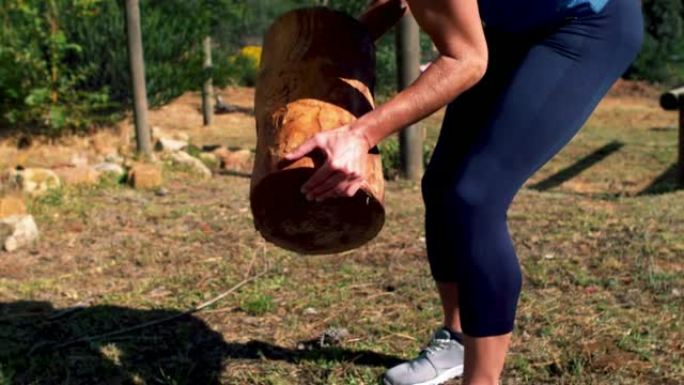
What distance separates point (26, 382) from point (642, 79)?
50.5ft

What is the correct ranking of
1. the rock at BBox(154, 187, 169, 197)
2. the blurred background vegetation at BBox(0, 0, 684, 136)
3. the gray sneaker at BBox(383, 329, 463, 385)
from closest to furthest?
the gray sneaker at BBox(383, 329, 463, 385)
the rock at BBox(154, 187, 169, 197)
the blurred background vegetation at BBox(0, 0, 684, 136)

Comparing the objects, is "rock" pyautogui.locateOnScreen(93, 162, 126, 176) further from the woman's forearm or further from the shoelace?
the woman's forearm

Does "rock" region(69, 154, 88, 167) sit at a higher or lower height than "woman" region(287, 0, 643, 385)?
lower

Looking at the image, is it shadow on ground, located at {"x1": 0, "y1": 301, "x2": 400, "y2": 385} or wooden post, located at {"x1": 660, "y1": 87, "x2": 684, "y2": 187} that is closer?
shadow on ground, located at {"x1": 0, "y1": 301, "x2": 400, "y2": 385}

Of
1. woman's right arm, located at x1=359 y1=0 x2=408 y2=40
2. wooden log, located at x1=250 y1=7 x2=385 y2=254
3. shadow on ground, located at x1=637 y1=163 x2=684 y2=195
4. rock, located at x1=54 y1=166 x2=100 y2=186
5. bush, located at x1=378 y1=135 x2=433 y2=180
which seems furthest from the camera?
shadow on ground, located at x1=637 y1=163 x2=684 y2=195

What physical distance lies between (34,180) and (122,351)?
10.2ft

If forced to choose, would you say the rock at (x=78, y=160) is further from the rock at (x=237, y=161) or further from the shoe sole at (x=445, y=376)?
the shoe sole at (x=445, y=376)

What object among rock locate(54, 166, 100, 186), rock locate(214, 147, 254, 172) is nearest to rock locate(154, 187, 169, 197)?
rock locate(54, 166, 100, 186)

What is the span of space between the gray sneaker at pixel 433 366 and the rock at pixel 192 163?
4398 millimetres

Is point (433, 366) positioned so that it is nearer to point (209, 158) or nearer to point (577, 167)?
point (209, 158)

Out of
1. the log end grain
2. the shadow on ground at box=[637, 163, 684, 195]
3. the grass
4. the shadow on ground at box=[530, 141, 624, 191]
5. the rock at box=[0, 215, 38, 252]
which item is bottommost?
the shadow on ground at box=[530, 141, 624, 191]

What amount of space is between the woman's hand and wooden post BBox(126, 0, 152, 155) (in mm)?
5386

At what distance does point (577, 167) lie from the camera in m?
8.29

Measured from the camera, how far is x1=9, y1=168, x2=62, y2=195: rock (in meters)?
5.58
